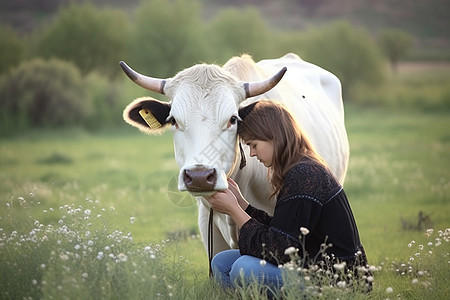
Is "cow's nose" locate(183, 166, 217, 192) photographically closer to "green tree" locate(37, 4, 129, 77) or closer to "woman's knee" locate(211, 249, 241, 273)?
"woman's knee" locate(211, 249, 241, 273)

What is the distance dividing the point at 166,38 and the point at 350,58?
48.2 ft

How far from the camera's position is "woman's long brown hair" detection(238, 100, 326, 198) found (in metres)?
4.42

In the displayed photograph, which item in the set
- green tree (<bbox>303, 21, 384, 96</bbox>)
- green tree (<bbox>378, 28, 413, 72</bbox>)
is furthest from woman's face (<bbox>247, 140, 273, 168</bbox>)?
green tree (<bbox>378, 28, 413, 72</bbox>)

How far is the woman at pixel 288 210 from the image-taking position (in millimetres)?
4223

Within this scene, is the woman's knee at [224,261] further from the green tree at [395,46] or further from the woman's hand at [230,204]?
the green tree at [395,46]

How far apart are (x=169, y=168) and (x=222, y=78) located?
33.3 feet

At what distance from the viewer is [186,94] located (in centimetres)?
493

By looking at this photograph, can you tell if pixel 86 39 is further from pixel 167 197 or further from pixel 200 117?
pixel 200 117

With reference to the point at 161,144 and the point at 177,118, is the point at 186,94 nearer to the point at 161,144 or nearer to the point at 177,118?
the point at 177,118

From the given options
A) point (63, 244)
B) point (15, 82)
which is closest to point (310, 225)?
point (63, 244)

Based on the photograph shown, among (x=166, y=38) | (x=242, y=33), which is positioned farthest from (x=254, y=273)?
(x=242, y=33)

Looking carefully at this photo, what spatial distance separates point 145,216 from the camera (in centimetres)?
996

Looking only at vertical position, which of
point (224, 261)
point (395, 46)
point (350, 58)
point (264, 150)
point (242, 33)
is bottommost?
point (395, 46)

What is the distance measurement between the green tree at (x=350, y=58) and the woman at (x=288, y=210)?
134 ft
